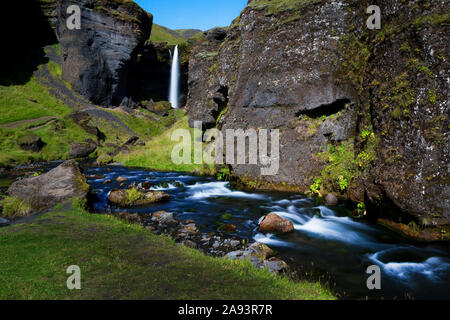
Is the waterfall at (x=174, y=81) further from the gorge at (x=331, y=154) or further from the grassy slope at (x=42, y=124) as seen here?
A: the gorge at (x=331, y=154)

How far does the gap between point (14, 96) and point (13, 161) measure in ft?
107

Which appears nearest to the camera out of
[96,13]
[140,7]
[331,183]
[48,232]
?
[48,232]

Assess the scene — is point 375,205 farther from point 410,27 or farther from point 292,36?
point 292,36

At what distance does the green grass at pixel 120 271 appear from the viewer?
4.73 meters

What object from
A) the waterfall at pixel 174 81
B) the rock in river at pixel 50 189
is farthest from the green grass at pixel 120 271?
the waterfall at pixel 174 81

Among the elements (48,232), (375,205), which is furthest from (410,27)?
(48,232)

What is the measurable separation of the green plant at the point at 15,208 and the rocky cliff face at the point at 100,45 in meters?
65.6

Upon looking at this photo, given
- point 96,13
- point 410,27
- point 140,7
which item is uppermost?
point 140,7

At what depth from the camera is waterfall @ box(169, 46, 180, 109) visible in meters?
89.4

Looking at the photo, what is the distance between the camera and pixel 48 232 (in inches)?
315

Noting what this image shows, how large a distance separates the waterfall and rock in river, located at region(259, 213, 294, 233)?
84.8m

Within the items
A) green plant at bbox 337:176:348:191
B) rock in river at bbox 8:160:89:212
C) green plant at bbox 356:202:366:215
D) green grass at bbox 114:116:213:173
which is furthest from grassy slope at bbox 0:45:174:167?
green plant at bbox 356:202:366:215

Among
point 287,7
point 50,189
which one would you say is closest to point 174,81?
point 287,7

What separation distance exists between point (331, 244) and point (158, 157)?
24691 millimetres
